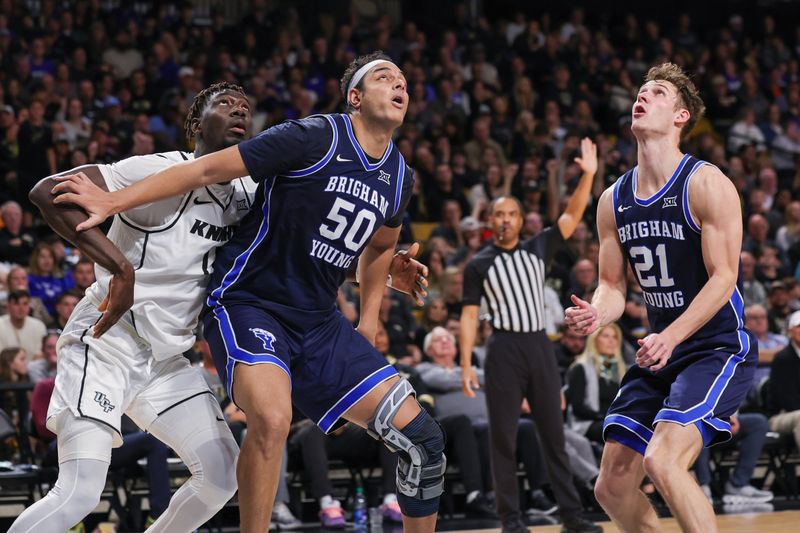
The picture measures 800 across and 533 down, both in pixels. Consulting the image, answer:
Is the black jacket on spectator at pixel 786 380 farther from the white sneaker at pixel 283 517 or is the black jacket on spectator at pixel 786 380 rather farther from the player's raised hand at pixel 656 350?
the player's raised hand at pixel 656 350

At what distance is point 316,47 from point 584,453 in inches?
319

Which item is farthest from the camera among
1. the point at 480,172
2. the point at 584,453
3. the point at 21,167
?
the point at 480,172

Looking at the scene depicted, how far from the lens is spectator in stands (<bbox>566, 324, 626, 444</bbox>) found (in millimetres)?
8984

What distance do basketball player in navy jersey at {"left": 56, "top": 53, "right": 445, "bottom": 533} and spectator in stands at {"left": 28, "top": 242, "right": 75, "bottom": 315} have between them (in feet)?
19.1

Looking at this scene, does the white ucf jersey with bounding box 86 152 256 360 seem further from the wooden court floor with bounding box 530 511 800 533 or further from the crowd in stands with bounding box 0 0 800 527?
the wooden court floor with bounding box 530 511 800 533

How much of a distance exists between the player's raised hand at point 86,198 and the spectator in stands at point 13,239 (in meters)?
6.60

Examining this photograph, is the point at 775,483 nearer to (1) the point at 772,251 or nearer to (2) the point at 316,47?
(1) the point at 772,251

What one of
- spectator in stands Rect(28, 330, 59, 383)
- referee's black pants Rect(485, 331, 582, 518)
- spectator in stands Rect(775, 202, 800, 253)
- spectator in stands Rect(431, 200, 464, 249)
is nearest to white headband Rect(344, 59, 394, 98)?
referee's black pants Rect(485, 331, 582, 518)

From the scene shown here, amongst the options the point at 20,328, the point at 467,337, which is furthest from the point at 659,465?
the point at 20,328

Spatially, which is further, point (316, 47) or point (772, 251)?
point (316, 47)

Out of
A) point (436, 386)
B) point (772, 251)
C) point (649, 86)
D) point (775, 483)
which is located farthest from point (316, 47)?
point (649, 86)

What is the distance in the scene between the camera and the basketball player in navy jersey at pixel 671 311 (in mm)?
4355

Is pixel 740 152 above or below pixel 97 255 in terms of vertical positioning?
above

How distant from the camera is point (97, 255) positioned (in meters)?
4.30
